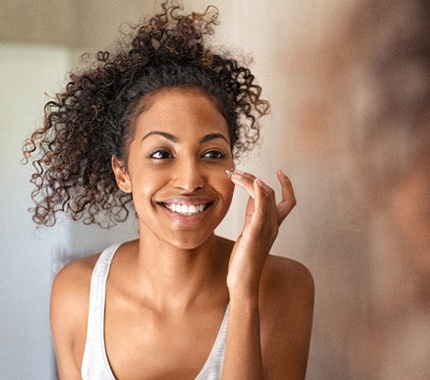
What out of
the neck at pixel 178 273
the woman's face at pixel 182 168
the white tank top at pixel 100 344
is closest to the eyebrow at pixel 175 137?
the woman's face at pixel 182 168

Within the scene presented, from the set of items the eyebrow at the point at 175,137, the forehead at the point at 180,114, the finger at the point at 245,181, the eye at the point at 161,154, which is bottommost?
the finger at the point at 245,181

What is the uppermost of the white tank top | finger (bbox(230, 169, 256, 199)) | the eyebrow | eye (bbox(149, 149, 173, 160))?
the eyebrow

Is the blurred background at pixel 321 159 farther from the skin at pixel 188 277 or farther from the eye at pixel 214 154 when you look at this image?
the eye at pixel 214 154

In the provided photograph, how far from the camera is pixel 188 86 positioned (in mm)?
1092

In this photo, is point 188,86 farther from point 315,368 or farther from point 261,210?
point 315,368

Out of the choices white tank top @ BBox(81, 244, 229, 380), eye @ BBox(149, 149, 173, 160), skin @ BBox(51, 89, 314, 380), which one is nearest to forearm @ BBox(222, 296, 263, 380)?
skin @ BBox(51, 89, 314, 380)

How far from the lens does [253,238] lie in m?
1.00

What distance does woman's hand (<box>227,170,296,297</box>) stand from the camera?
990 millimetres

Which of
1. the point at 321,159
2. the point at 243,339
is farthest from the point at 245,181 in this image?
the point at 321,159

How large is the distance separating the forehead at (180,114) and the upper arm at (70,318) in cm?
28

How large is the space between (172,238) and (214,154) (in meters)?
0.13

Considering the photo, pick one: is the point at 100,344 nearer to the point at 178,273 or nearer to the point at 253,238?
the point at 178,273

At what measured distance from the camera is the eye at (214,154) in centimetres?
107

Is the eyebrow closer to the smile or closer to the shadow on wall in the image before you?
the smile
